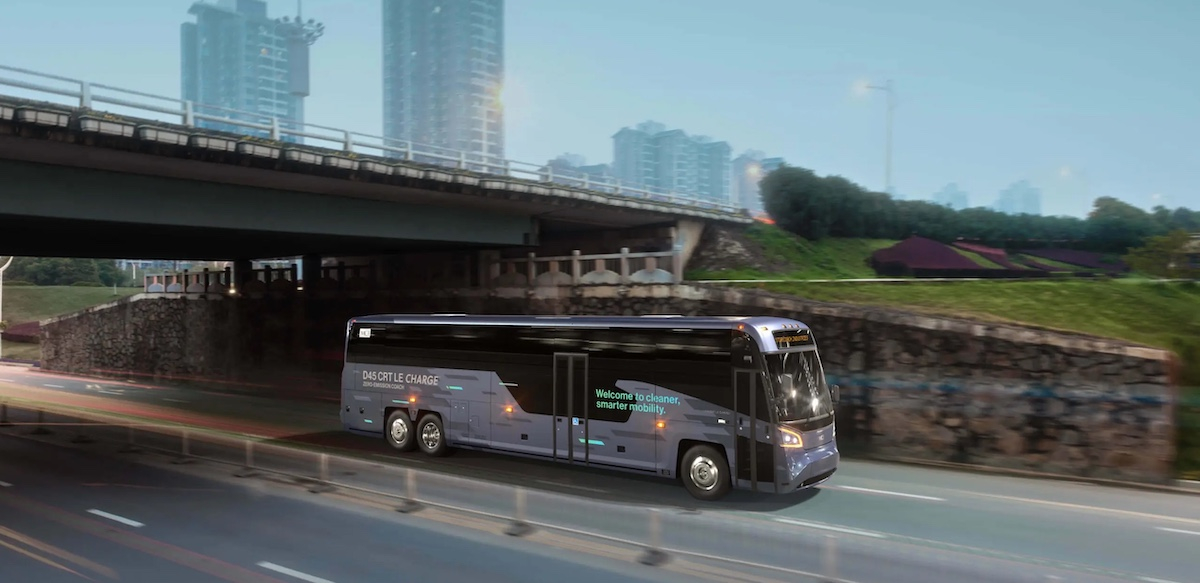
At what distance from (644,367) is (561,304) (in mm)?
14700

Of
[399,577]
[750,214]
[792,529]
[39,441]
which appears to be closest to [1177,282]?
[792,529]

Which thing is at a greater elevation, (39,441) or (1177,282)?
(1177,282)

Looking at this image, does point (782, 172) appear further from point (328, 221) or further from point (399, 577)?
point (399, 577)

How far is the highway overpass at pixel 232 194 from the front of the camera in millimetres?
18641

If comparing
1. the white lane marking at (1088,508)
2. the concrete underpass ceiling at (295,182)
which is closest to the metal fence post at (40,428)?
the concrete underpass ceiling at (295,182)

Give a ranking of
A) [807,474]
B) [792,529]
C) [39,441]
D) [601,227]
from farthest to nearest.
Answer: [601,227] < [39,441] < [807,474] < [792,529]

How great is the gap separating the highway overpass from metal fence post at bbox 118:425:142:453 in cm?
560

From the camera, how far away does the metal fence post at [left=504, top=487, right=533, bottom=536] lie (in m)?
11.5

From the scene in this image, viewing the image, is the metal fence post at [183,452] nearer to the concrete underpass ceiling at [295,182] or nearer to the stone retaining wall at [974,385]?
the concrete underpass ceiling at [295,182]

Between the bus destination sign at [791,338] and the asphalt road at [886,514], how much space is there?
2.83 m

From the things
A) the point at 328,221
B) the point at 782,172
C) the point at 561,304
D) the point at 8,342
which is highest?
the point at 782,172

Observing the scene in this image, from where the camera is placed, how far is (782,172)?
1638 inches

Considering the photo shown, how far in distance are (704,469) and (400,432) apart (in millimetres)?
8342

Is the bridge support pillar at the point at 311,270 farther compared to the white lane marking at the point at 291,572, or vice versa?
the bridge support pillar at the point at 311,270
